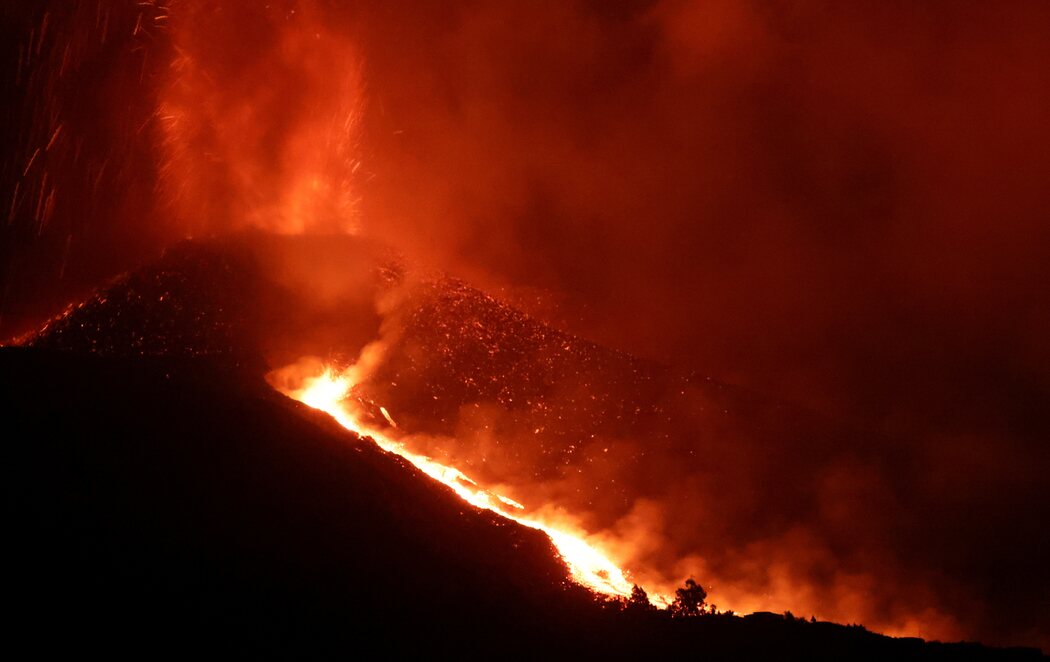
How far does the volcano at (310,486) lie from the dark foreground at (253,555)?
0.02 metres

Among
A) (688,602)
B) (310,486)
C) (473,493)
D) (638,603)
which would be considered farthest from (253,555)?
(473,493)

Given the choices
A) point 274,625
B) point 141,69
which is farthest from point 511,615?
point 141,69

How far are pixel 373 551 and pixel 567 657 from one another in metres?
1.88

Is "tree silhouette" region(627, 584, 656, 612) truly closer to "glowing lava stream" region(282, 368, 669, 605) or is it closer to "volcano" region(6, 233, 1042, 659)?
"volcano" region(6, 233, 1042, 659)

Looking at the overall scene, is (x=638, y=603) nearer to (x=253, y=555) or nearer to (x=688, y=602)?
(x=688, y=602)

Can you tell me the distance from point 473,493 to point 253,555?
5.15 m

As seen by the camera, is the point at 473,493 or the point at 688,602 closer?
the point at 688,602

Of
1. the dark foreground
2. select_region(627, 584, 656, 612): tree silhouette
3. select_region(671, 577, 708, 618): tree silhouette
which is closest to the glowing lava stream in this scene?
select_region(627, 584, 656, 612): tree silhouette

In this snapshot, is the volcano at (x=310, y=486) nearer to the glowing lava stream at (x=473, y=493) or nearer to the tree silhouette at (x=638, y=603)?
the tree silhouette at (x=638, y=603)

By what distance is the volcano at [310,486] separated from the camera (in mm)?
5594

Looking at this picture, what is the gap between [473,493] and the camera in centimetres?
1110

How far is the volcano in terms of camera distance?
5.59m

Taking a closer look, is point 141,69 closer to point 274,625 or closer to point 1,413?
point 1,413

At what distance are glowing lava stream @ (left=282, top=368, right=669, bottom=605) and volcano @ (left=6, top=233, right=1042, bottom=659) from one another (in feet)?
1.01
